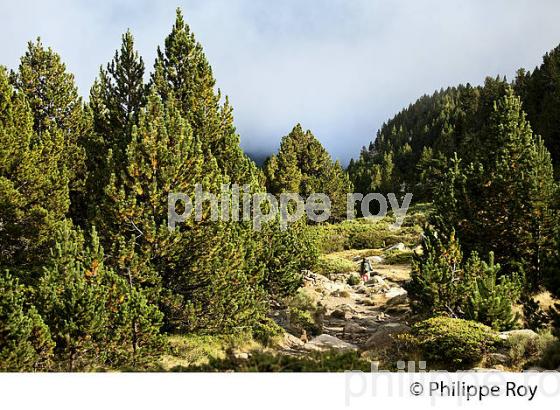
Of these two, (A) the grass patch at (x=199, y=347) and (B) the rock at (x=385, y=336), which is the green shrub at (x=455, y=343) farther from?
(A) the grass patch at (x=199, y=347)

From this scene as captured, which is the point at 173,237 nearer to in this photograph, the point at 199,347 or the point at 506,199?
the point at 199,347

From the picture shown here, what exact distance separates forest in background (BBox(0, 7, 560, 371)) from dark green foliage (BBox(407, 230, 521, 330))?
0.18 ft

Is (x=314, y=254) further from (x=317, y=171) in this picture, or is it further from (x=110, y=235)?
(x=317, y=171)

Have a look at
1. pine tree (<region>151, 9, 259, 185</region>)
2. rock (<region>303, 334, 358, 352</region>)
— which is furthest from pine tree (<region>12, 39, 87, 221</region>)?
rock (<region>303, 334, 358, 352</region>)

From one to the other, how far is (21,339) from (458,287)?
1387cm

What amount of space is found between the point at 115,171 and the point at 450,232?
12425mm

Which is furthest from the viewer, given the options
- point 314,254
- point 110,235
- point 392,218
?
point 392,218

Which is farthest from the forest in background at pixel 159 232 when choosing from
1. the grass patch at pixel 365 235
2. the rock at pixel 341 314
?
the grass patch at pixel 365 235

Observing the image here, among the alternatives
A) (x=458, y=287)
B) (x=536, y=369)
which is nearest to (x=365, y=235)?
(x=458, y=287)

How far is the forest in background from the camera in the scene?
11.1 m

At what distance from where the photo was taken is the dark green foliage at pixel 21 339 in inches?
369

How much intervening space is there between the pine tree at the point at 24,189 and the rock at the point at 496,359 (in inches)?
543
